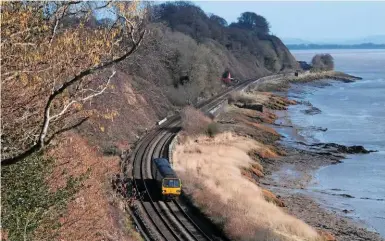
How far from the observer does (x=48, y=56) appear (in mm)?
9867

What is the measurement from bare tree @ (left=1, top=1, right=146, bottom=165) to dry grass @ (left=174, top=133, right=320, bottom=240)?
15.7 m

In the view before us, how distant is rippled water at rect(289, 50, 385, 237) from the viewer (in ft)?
124

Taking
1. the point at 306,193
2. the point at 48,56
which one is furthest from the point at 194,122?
the point at 48,56

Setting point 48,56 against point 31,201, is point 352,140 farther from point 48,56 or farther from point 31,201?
point 48,56

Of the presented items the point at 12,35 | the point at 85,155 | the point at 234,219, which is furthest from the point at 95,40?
the point at 234,219

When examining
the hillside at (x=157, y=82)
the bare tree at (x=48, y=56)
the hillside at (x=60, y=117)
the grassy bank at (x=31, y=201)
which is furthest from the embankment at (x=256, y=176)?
the bare tree at (x=48, y=56)

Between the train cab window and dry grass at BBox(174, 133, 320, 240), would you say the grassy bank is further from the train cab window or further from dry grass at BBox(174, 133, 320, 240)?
the train cab window

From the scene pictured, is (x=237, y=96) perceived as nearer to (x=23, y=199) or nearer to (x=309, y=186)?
(x=309, y=186)

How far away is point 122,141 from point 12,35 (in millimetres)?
36094

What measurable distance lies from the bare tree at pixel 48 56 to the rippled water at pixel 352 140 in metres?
27.4

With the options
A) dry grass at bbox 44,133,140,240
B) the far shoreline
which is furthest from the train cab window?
the far shoreline

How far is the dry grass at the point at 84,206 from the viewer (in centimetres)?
1642

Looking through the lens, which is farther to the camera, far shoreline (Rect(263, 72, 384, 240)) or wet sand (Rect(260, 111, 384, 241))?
far shoreline (Rect(263, 72, 384, 240))

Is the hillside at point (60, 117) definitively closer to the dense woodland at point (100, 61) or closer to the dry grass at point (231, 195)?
the dense woodland at point (100, 61)
